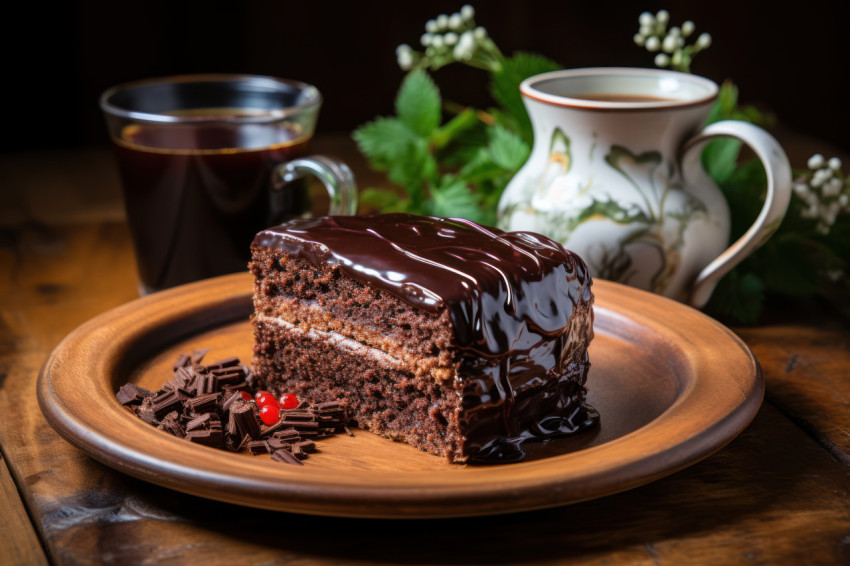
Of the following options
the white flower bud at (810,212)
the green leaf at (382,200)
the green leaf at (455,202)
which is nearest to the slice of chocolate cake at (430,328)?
the green leaf at (455,202)

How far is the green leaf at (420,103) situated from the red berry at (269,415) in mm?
1138

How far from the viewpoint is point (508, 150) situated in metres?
2.29

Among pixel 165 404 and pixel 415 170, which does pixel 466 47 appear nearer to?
pixel 415 170

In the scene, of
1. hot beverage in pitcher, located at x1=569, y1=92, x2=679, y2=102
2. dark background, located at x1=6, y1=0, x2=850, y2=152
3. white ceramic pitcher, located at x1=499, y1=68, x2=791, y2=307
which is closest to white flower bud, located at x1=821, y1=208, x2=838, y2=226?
white ceramic pitcher, located at x1=499, y1=68, x2=791, y2=307

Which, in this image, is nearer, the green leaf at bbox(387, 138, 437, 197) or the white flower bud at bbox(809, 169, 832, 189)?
the white flower bud at bbox(809, 169, 832, 189)

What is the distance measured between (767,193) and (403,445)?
3.09 feet

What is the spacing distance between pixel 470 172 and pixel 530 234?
0.67 meters

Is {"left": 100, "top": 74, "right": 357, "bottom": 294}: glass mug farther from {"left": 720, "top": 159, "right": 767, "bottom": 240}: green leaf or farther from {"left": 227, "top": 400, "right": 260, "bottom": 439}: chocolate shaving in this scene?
{"left": 720, "top": 159, "right": 767, "bottom": 240}: green leaf

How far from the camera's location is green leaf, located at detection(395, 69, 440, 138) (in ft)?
8.00

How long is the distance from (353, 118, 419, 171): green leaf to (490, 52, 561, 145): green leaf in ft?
0.90

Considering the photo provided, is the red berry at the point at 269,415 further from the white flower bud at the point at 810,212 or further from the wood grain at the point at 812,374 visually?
the white flower bud at the point at 810,212

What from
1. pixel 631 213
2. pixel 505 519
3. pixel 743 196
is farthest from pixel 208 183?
pixel 743 196

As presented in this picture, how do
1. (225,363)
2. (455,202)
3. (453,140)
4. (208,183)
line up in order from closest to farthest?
(225,363) → (208,183) → (455,202) → (453,140)

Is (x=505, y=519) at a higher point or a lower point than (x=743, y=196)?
lower
